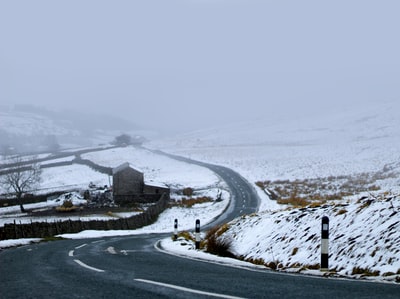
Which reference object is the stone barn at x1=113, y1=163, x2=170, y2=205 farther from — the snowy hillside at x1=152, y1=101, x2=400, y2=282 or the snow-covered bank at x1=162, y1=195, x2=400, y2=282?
the snow-covered bank at x1=162, y1=195, x2=400, y2=282

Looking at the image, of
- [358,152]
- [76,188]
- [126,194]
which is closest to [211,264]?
[126,194]

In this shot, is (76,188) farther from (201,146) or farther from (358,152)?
(201,146)

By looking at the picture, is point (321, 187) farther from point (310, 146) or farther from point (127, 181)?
point (310, 146)

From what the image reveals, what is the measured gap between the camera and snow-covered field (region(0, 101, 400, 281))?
938 cm

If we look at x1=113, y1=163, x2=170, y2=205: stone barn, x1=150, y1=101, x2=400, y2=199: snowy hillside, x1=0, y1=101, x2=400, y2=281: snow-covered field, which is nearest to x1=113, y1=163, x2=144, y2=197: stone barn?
x1=113, y1=163, x2=170, y2=205: stone barn

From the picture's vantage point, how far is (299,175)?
262 ft

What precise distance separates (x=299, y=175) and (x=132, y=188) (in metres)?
27.8

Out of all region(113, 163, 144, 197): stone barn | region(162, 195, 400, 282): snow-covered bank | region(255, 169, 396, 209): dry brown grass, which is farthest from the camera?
region(113, 163, 144, 197): stone barn

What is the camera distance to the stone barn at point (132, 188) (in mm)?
70375

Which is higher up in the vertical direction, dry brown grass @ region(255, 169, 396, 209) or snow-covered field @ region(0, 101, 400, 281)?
snow-covered field @ region(0, 101, 400, 281)

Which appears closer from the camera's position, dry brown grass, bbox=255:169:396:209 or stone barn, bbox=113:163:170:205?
dry brown grass, bbox=255:169:396:209

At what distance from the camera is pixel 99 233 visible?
33312 mm

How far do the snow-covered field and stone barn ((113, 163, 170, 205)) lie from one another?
3.04 metres

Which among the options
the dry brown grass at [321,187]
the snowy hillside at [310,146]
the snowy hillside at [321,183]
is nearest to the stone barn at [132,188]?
the dry brown grass at [321,187]
